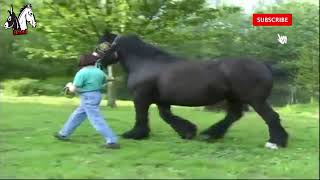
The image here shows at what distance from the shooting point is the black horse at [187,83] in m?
7.40

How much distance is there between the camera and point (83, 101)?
23.6 feet

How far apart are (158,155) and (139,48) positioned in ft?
7.49

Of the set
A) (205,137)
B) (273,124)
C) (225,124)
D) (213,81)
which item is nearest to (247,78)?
(213,81)

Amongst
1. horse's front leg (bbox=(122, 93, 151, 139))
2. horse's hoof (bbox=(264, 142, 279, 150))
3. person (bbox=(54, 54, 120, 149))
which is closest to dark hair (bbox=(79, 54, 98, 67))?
person (bbox=(54, 54, 120, 149))

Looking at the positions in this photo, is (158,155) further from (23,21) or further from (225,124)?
(23,21)

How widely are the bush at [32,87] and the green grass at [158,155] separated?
11.7 m

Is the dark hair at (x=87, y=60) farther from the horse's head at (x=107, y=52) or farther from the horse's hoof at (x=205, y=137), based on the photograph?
the horse's hoof at (x=205, y=137)

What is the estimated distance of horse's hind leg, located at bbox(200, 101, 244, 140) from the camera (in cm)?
807

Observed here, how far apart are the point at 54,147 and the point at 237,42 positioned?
11813mm

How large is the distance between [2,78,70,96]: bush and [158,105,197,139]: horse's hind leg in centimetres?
1289

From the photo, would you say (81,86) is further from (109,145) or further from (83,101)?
(109,145)

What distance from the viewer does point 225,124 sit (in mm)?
8211

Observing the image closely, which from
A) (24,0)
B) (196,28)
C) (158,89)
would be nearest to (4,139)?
(158,89)

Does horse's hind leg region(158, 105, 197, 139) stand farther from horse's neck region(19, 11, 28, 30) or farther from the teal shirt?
horse's neck region(19, 11, 28, 30)
